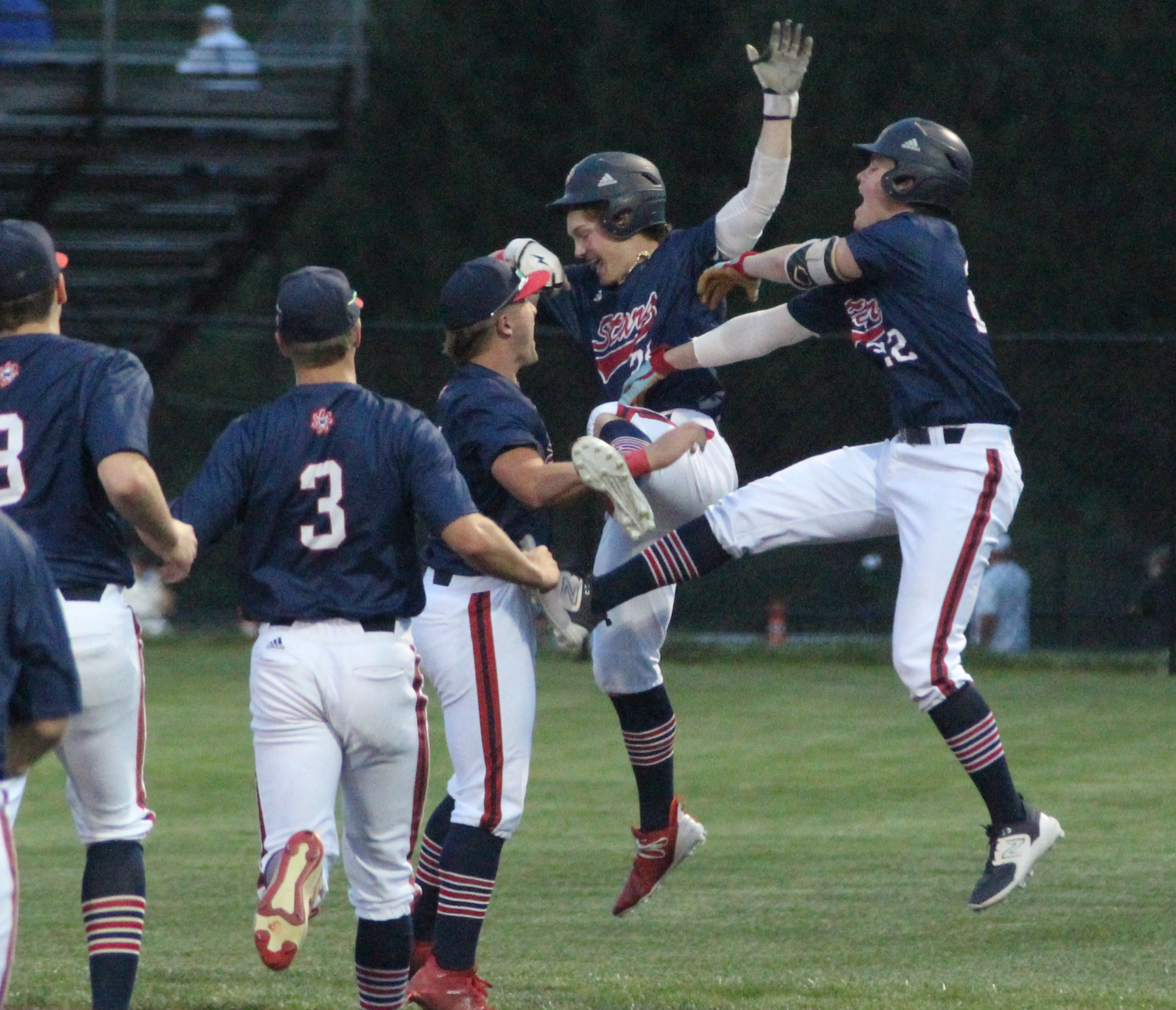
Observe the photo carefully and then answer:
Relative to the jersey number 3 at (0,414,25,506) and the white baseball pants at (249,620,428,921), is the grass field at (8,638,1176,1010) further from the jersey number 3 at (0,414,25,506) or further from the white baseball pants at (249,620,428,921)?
the jersey number 3 at (0,414,25,506)

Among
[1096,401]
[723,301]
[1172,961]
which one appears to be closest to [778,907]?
[1172,961]

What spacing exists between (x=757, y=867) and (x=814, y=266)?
3812mm

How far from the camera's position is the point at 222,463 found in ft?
17.2

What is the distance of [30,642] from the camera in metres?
3.66

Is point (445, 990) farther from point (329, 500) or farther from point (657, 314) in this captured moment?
point (657, 314)

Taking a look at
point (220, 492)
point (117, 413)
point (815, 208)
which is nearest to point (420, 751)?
point (220, 492)

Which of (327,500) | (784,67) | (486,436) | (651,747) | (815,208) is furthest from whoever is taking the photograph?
(815,208)

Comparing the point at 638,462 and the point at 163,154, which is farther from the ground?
the point at 638,462

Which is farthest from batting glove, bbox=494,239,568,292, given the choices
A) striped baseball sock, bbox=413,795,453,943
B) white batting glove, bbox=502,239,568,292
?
striped baseball sock, bbox=413,795,453,943

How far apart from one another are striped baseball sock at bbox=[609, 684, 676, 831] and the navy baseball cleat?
1194 millimetres

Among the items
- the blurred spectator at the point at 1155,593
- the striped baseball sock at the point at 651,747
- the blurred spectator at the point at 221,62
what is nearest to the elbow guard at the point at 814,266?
the striped baseball sock at the point at 651,747

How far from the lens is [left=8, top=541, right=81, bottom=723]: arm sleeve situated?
3.62 m

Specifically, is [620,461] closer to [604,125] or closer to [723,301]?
[723,301]

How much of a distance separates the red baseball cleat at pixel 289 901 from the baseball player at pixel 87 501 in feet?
1.72
